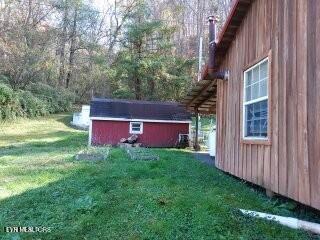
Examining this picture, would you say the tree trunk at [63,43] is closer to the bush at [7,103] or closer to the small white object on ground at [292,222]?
the bush at [7,103]

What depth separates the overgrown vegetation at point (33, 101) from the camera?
2269 cm

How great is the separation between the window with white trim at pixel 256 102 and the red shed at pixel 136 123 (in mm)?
11713

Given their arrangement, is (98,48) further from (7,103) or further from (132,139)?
(132,139)

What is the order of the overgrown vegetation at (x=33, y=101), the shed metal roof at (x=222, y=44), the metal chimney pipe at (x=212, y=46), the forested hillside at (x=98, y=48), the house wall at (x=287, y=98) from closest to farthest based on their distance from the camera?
the house wall at (x=287, y=98)
the shed metal roof at (x=222, y=44)
the metal chimney pipe at (x=212, y=46)
the overgrown vegetation at (x=33, y=101)
the forested hillside at (x=98, y=48)

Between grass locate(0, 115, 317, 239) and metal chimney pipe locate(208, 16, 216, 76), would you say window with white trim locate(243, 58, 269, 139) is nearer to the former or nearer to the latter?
grass locate(0, 115, 317, 239)

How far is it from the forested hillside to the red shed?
24.7 ft

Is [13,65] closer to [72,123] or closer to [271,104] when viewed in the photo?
[72,123]

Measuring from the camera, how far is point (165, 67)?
2680 cm

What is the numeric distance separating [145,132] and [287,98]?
1454cm

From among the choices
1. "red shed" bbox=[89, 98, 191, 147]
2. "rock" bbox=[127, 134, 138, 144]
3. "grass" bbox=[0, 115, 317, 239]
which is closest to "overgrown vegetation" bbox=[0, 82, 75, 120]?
"red shed" bbox=[89, 98, 191, 147]

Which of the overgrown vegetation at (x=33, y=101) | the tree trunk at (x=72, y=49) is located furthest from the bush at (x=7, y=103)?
the tree trunk at (x=72, y=49)

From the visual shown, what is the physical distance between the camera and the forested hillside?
2619 centimetres

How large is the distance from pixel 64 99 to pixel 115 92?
5.08m

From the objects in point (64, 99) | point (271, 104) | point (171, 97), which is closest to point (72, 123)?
point (64, 99)
